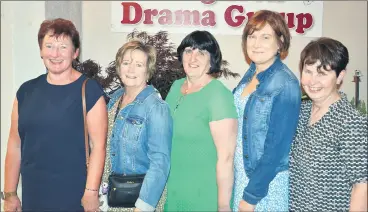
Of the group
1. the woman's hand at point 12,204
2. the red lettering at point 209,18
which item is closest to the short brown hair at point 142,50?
the woman's hand at point 12,204

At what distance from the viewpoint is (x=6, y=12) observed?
143 inches

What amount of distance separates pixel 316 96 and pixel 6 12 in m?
3.03

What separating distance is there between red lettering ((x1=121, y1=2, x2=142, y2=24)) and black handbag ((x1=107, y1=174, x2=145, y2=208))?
3554mm

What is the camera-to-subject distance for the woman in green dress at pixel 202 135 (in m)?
2.07

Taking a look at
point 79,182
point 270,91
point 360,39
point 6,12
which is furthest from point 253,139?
point 360,39

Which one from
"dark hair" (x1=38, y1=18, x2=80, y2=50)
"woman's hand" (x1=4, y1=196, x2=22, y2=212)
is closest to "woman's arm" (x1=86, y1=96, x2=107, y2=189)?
"dark hair" (x1=38, y1=18, x2=80, y2=50)

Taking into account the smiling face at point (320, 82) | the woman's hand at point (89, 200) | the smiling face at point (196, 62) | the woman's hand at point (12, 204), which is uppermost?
the smiling face at point (196, 62)

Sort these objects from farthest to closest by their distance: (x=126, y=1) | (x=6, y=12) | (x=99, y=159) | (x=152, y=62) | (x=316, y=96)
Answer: (x=126, y=1), (x=6, y=12), (x=152, y=62), (x=99, y=159), (x=316, y=96)

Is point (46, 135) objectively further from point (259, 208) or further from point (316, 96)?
point (316, 96)

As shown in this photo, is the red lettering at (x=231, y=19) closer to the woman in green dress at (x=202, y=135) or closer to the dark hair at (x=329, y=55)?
the woman in green dress at (x=202, y=135)

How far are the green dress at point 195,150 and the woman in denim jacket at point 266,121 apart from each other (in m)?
0.13

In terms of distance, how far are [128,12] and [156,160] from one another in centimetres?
363

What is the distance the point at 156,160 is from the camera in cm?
201

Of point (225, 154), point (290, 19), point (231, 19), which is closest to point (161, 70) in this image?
point (225, 154)
